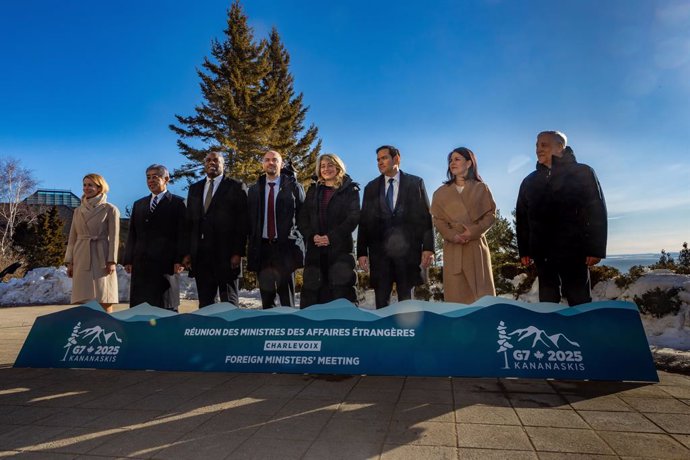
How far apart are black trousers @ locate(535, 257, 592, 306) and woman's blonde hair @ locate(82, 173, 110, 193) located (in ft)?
18.1

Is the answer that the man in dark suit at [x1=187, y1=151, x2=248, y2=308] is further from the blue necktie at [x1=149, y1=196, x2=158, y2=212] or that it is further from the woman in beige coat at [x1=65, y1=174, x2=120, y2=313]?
the woman in beige coat at [x1=65, y1=174, x2=120, y2=313]

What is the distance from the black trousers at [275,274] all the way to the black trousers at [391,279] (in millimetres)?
1036

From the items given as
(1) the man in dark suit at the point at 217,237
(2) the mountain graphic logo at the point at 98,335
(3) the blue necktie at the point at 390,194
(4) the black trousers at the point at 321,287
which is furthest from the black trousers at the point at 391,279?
(2) the mountain graphic logo at the point at 98,335

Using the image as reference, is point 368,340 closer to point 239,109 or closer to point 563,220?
point 563,220

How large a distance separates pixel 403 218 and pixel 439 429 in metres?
2.60

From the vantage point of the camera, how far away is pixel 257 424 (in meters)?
2.95

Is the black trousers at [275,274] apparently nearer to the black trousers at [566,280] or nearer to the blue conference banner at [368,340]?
the blue conference banner at [368,340]

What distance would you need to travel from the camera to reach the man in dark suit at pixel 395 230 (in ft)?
16.3

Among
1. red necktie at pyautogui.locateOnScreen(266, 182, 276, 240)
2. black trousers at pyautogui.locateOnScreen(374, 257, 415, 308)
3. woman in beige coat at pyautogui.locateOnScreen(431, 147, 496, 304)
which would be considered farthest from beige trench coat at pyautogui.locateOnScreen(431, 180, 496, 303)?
red necktie at pyautogui.locateOnScreen(266, 182, 276, 240)

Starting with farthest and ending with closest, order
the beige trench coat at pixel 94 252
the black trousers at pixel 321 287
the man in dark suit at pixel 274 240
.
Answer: the beige trench coat at pixel 94 252 → the man in dark suit at pixel 274 240 → the black trousers at pixel 321 287

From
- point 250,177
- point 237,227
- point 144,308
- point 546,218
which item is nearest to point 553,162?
point 546,218

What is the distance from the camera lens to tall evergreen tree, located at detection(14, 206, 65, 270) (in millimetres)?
26181

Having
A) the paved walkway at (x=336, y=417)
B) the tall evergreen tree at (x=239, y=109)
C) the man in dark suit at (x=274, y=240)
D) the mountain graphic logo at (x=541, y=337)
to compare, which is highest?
the tall evergreen tree at (x=239, y=109)

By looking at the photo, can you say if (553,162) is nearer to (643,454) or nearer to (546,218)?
(546,218)
